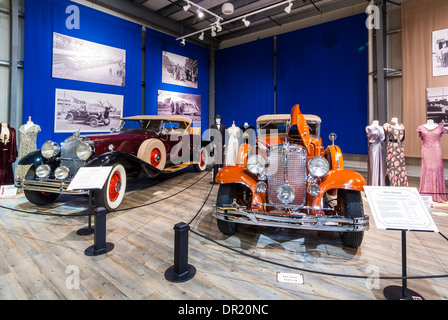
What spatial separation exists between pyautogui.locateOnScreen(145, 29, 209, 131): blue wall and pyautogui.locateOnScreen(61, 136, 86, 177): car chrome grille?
187 inches

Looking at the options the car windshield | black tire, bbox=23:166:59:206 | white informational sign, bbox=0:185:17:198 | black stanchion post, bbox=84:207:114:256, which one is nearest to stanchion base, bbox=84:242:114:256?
black stanchion post, bbox=84:207:114:256

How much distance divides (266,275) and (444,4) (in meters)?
7.59

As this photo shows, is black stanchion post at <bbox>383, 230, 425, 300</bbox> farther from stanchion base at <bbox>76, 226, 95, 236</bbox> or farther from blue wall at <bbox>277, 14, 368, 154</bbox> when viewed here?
blue wall at <bbox>277, 14, 368, 154</bbox>

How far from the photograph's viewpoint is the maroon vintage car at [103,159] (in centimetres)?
322

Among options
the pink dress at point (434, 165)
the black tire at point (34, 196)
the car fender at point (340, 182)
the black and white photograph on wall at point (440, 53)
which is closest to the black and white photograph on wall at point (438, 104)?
the black and white photograph on wall at point (440, 53)

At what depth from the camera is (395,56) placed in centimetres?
668

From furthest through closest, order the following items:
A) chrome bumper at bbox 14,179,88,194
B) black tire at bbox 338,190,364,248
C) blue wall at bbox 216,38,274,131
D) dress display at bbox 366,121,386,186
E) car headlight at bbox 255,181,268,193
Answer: blue wall at bbox 216,38,274,131, dress display at bbox 366,121,386,186, chrome bumper at bbox 14,179,88,194, car headlight at bbox 255,181,268,193, black tire at bbox 338,190,364,248

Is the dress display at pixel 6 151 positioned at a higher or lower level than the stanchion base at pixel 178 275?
higher

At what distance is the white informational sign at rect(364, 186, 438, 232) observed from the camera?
1.49 meters

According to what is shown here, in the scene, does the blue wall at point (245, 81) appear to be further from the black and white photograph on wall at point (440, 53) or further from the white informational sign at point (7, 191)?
the white informational sign at point (7, 191)

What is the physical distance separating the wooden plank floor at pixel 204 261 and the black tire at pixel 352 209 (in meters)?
0.11

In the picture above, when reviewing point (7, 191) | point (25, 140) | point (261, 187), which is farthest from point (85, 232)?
point (25, 140)

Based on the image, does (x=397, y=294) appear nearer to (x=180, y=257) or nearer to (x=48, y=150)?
(x=180, y=257)

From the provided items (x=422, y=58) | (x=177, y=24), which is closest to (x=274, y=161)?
(x=422, y=58)
